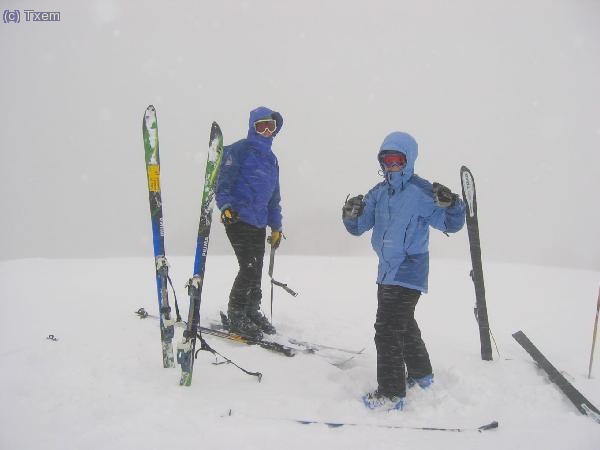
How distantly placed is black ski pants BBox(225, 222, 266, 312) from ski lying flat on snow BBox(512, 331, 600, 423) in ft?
9.20

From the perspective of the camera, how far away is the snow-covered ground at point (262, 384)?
8.43 feet

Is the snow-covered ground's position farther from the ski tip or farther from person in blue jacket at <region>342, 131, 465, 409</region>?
person in blue jacket at <region>342, 131, 465, 409</region>

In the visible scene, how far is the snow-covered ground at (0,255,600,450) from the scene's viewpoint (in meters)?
2.57

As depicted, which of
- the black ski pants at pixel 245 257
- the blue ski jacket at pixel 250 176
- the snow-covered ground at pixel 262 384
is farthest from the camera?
the black ski pants at pixel 245 257

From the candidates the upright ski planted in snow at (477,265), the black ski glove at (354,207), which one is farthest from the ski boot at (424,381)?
the black ski glove at (354,207)

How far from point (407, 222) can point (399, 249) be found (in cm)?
22

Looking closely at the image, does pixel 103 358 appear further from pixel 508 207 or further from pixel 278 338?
pixel 508 207

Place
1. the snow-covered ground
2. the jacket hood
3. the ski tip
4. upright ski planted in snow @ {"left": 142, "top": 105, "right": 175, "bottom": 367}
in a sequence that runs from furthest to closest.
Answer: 1. upright ski planted in snow @ {"left": 142, "top": 105, "right": 175, "bottom": 367}
2. the jacket hood
3. the ski tip
4. the snow-covered ground

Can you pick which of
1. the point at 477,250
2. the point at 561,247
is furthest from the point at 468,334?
the point at 561,247

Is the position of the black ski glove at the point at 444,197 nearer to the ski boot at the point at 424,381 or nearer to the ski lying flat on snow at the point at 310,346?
the ski boot at the point at 424,381

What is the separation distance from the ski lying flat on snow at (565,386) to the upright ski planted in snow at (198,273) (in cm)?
291

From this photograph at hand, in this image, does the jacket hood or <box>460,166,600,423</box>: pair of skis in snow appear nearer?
the jacket hood

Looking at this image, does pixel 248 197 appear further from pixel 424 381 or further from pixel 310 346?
pixel 424 381

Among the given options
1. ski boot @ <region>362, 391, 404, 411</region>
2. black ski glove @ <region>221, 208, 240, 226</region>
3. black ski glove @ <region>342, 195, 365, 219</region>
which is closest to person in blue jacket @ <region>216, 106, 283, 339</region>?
black ski glove @ <region>221, 208, 240, 226</region>
